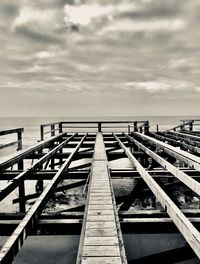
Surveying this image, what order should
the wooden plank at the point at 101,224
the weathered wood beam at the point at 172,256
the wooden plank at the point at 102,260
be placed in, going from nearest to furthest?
the wooden plank at the point at 102,260, the wooden plank at the point at 101,224, the weathered wood beam at the point at 172,256

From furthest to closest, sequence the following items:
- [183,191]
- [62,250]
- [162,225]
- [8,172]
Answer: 1. [183,191]
2. [62,250]
3. [8,172]
4. [162,225]

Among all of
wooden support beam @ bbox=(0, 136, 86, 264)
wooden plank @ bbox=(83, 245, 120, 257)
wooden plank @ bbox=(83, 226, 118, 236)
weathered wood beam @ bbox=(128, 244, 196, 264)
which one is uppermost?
wooden support beam @ bbox=(0, 136, 86, 264)

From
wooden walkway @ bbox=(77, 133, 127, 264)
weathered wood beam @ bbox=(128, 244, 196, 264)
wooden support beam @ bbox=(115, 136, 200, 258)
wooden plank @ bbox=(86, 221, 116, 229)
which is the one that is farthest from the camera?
weathered wood beam @ bbox=(128, 244, 196, 264)

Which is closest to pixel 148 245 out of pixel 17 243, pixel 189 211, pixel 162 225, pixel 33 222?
pixel 189 211

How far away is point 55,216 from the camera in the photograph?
4.84 metres

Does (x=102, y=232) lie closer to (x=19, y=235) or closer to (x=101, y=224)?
(x=101, y=224)

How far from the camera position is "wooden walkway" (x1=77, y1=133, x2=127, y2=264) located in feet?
9.39

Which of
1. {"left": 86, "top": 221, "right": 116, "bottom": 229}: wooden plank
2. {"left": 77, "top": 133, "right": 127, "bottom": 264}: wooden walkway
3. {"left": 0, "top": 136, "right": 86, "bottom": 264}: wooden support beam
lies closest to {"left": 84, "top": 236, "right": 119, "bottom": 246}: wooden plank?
{"left": 77, "top": 133, "right": 127, "bottom": 264}: wooden walkway

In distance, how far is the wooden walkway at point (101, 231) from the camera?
9.39ft

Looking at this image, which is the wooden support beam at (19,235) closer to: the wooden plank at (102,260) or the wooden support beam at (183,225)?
the wooden plank at (102,260)

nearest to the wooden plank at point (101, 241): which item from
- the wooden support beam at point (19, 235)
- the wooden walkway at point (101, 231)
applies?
the wooden walkway at point (101, 231)

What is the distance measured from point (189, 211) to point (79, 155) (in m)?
6.45

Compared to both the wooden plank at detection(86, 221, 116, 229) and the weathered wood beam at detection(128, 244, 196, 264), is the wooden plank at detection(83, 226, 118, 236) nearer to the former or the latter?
the wooden plank at detection(86, 221, 116, 229)

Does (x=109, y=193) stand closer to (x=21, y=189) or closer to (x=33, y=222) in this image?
(x=33, y=222)
